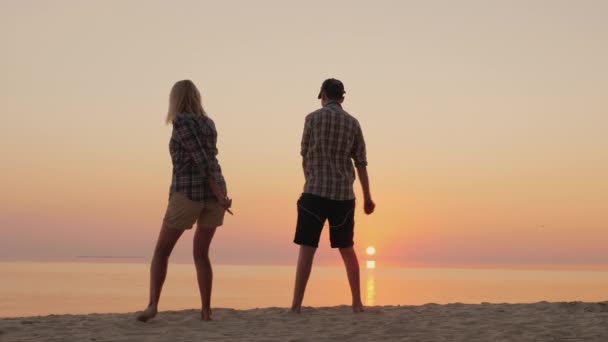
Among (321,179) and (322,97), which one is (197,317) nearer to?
(321,179)

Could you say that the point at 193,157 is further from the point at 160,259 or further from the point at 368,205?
the point at 368,205

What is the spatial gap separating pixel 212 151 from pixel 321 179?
125 cm

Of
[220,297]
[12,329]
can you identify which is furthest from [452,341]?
[220,297]

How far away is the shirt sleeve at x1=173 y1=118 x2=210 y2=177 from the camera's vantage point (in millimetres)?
7113

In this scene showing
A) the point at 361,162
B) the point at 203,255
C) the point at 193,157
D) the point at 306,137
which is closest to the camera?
the point at 193,157

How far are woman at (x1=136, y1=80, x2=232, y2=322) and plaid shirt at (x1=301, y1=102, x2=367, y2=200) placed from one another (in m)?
1.09

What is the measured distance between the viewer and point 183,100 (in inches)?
287

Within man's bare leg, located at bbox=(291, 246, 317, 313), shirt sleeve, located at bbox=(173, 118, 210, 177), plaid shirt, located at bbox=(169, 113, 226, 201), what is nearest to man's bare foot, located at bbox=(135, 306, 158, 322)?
plaid shirt, located at bbox=(169, 113, 226, 201)

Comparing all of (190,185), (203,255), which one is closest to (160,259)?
(203,255)

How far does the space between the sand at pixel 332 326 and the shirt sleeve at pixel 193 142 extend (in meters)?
1.52

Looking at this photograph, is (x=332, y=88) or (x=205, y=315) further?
(x=332, y=88)

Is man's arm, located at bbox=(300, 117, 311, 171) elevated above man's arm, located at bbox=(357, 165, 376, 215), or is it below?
above

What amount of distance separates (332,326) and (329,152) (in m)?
1.80

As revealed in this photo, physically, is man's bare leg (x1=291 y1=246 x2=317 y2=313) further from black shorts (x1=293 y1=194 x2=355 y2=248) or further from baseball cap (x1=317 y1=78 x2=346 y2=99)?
baseball cap (x1=317 y1=78 x2=346 y2=99)
